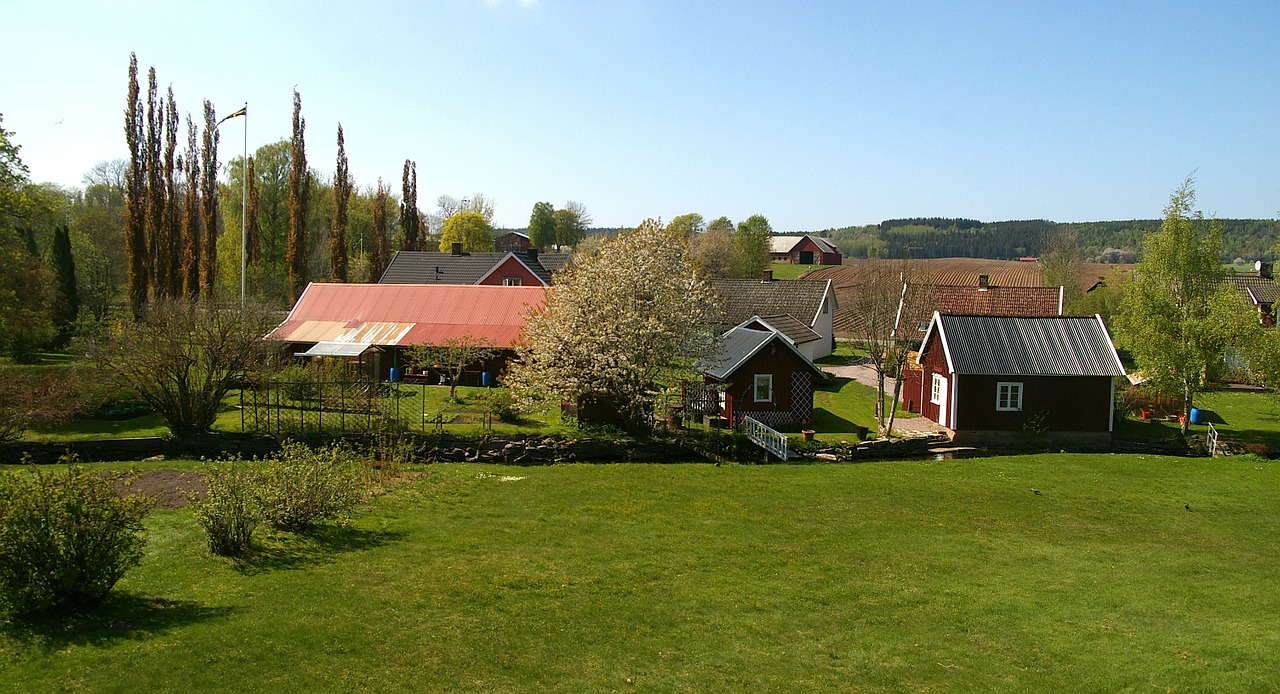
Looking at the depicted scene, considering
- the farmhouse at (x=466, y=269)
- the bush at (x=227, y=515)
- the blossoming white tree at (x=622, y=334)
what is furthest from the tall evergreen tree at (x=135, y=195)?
the bush at (x=227, y=515)

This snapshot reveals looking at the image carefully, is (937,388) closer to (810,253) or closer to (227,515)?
(227,515)

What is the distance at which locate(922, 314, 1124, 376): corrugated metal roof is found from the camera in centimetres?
2811

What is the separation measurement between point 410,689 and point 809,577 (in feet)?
21.7

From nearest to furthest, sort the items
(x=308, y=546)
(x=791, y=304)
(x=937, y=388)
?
(x=308, y=546)
(x=937, y=388)
(x=791, y=304)

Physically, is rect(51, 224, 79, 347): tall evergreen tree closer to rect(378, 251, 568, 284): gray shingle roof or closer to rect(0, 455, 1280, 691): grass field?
rect(378, 251, 568, 284): gray shingle roof

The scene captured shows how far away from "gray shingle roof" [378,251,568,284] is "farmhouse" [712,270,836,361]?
11.3 meters

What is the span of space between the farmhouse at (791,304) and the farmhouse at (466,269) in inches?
421

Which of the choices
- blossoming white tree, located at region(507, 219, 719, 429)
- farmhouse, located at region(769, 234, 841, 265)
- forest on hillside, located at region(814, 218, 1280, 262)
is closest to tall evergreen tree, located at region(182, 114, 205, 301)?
blossoming white tree, located at region(507, 219, 719, 429)

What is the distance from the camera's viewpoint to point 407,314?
3884 cm

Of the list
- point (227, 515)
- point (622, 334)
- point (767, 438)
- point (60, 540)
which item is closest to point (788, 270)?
point (622, 334)

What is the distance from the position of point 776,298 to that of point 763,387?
838 inches

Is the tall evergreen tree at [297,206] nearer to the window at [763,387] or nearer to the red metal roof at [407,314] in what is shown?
the red metal roof at [407,314]

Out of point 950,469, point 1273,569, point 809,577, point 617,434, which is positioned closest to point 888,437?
point 950,469

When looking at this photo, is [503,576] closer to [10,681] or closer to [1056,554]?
[10,681]
